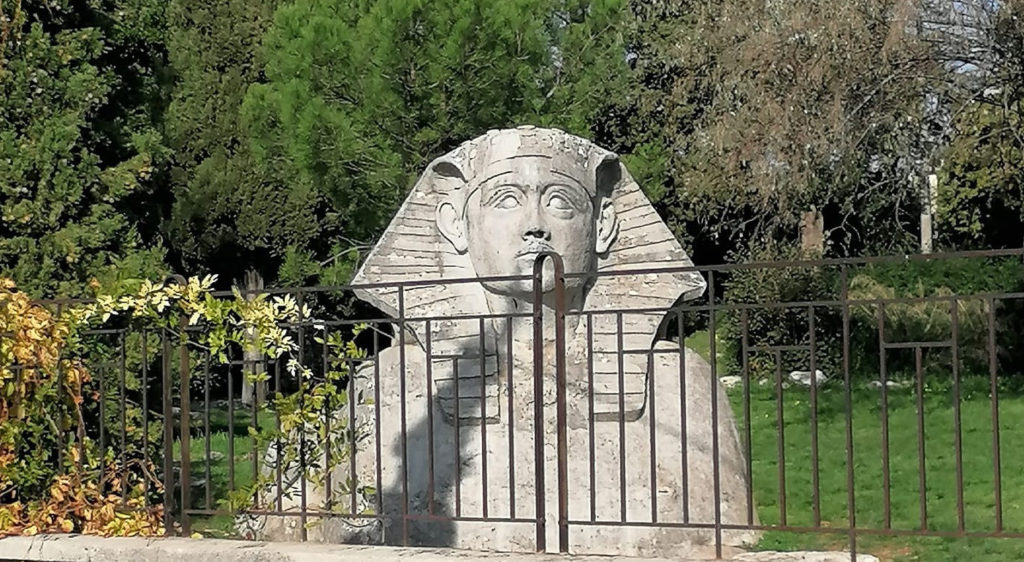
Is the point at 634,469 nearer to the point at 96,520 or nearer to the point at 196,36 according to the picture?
the point at 96,520

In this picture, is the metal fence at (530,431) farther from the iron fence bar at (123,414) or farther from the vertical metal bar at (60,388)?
the vertical metal bar at (60,388)

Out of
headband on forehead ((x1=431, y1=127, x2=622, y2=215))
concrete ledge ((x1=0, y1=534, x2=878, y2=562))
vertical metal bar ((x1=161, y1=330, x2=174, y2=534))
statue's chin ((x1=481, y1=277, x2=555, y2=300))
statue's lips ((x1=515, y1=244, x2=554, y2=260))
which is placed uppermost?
headband on forehead ((x1=431, y1=127, x2=622, y2=215))

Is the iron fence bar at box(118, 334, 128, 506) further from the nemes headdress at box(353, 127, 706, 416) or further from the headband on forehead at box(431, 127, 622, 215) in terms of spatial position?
the headband on forehead at box(431, 127, 622, 215)

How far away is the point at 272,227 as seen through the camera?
18406 mm

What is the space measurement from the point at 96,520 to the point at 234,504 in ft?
2.12

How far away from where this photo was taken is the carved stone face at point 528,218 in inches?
240

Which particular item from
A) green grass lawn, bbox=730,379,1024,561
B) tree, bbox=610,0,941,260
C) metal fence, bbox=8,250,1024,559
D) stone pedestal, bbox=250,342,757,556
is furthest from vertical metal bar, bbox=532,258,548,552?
tree, bbox=610,0,941,260

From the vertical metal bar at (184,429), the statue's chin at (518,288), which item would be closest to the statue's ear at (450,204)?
the statue's chin at (518,288)

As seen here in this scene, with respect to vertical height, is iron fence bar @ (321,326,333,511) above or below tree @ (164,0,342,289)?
below

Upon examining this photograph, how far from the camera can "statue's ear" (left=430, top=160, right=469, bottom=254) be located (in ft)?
21.3

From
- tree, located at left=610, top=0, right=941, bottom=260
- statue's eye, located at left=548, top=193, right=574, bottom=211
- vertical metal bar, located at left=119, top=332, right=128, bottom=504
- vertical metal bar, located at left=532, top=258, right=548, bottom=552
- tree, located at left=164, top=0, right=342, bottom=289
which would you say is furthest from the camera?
tree, located at left=164, top=0, right=342, bottom=289

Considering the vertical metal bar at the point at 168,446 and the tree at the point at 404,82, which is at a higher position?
the tree at the point at 404,82

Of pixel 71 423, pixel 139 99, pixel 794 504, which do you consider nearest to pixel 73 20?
pixel 139 99

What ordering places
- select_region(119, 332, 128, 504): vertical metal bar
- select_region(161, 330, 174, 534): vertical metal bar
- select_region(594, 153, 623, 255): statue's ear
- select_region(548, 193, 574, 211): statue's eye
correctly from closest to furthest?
1. select_region(161, 330, 174, 534): vertical metal bar
2. select_region(119, 332, 128, 504): vertical metal bar
3. select_region(548, 193, 574, 211): statue's eye
4. select_region(594, 153, 623, 255): statue's ear
